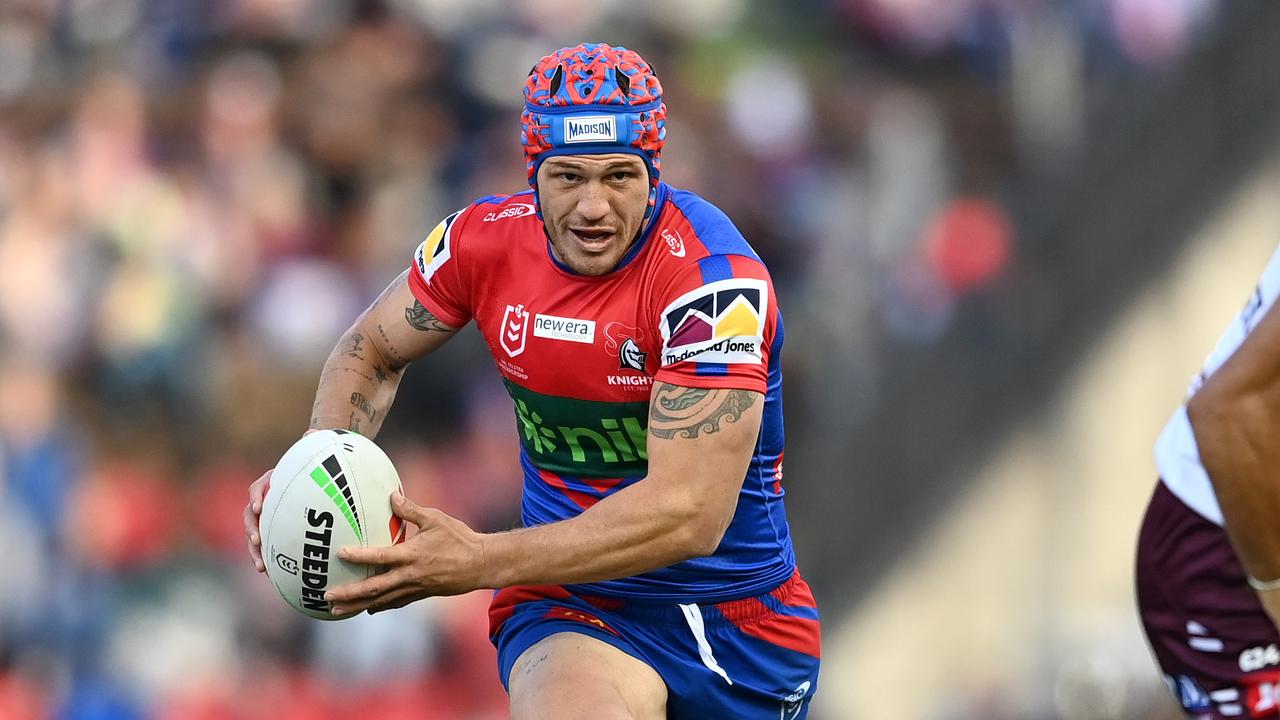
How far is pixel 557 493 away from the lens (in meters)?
5.46

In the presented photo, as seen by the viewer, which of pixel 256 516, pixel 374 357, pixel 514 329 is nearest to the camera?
pixel 256 516

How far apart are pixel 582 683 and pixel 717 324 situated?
3.47ft

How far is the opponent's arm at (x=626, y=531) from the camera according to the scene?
15.1ft

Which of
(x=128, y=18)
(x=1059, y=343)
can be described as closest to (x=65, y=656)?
(x=128, y=18)

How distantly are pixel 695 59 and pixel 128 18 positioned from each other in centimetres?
399

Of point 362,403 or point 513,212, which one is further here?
point 362,403

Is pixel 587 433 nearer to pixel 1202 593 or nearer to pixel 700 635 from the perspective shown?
pixel 700 635

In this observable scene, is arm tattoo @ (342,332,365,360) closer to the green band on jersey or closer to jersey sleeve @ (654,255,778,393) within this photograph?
the green band on jersey

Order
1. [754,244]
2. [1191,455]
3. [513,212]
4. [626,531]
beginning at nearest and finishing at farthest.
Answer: [626,531] → [1191,455] → [513,212] → [754,244]

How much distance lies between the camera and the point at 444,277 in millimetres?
5535

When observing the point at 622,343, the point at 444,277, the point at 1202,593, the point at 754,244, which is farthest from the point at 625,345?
the point at 754,244

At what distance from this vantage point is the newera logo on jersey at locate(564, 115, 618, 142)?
16.4 ft

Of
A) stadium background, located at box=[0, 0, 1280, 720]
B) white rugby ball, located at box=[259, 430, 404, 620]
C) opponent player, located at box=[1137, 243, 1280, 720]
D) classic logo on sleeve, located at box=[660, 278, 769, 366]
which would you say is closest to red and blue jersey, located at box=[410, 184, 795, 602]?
classic logo on sleeve, located at box=[660, 278, 769, 366]

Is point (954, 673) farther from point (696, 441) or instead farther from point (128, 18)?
point (696, 441)
